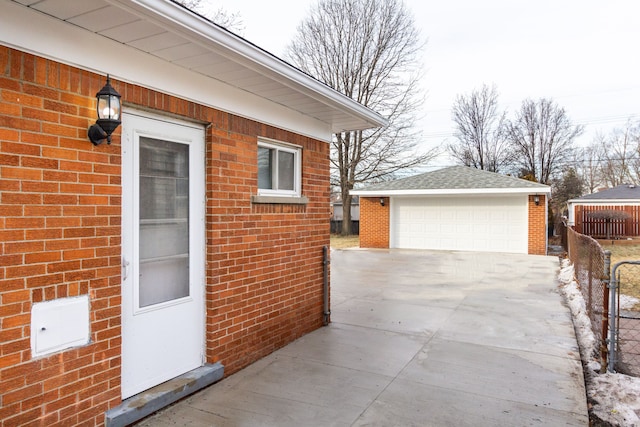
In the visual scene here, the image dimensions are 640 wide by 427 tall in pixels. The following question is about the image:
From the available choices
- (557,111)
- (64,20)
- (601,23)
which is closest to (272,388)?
(64,20)

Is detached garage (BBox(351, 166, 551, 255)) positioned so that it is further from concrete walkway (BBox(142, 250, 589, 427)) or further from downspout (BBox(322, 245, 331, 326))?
downspout (BBox(322, 245, 331, 326))

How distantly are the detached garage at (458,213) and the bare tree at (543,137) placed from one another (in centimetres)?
1763

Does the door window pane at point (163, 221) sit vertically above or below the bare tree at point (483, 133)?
below

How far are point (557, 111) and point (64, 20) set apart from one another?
122 feet

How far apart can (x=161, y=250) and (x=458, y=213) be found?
14.7m

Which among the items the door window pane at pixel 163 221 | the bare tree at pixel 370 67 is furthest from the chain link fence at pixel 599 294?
the bare tree at pixel 370 67

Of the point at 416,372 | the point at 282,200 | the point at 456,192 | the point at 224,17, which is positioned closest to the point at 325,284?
the point at 282,200

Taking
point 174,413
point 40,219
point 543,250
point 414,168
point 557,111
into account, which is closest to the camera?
point 40,219

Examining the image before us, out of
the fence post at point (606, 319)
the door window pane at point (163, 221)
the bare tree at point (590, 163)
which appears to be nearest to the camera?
the door window pane at point (163, 221)

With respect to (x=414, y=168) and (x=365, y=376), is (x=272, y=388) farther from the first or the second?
(x=414, y=168)

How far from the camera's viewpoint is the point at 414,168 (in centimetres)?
2498

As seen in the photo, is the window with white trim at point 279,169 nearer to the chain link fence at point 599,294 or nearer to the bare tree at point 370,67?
the chain link fence at point 599,294

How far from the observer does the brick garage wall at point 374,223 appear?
703 inches

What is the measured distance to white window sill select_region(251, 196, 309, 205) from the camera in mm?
4473
